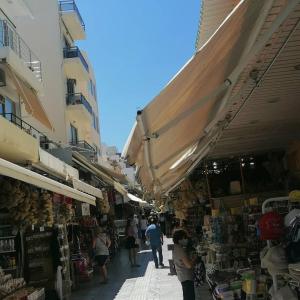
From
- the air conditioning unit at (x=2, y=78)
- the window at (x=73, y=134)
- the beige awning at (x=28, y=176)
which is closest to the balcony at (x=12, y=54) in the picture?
the air conditioning unit at (x=2, y=78)

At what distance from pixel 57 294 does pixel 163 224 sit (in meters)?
29.4

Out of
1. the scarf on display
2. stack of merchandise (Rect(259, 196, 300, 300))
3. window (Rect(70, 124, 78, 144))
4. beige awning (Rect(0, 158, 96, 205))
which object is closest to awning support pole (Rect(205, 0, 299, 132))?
stack of merchandise (Rect(259, 196, 300, 300))

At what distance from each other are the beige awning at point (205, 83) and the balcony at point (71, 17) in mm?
34375

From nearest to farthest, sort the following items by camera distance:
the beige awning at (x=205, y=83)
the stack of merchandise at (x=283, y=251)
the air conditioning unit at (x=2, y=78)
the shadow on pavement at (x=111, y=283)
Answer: the beige awning at (x=205, y=83) → the stack of merchandise at (x=283, y=251) → the shadow on pavement at (x=111, y=283) → the air conditioning unit at (x=2, y=78)

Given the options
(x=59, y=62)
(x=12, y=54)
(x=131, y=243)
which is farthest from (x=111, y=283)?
(x=59, y=62)

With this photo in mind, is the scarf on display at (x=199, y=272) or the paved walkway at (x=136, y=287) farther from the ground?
the scarf on display at (x=199, y=272)

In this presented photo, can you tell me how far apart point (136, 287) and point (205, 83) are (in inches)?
429

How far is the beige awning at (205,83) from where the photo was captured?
371 centimetres

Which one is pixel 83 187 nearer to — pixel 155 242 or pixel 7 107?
pixel 155 242

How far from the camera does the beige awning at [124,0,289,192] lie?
3711 mm

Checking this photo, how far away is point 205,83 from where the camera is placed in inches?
182

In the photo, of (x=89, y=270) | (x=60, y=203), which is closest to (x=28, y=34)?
(x=89, y=270)

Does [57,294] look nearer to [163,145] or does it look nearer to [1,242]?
[1,242]

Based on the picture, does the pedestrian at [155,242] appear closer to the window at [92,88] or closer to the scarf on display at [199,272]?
the scarf on display at [199,272]
